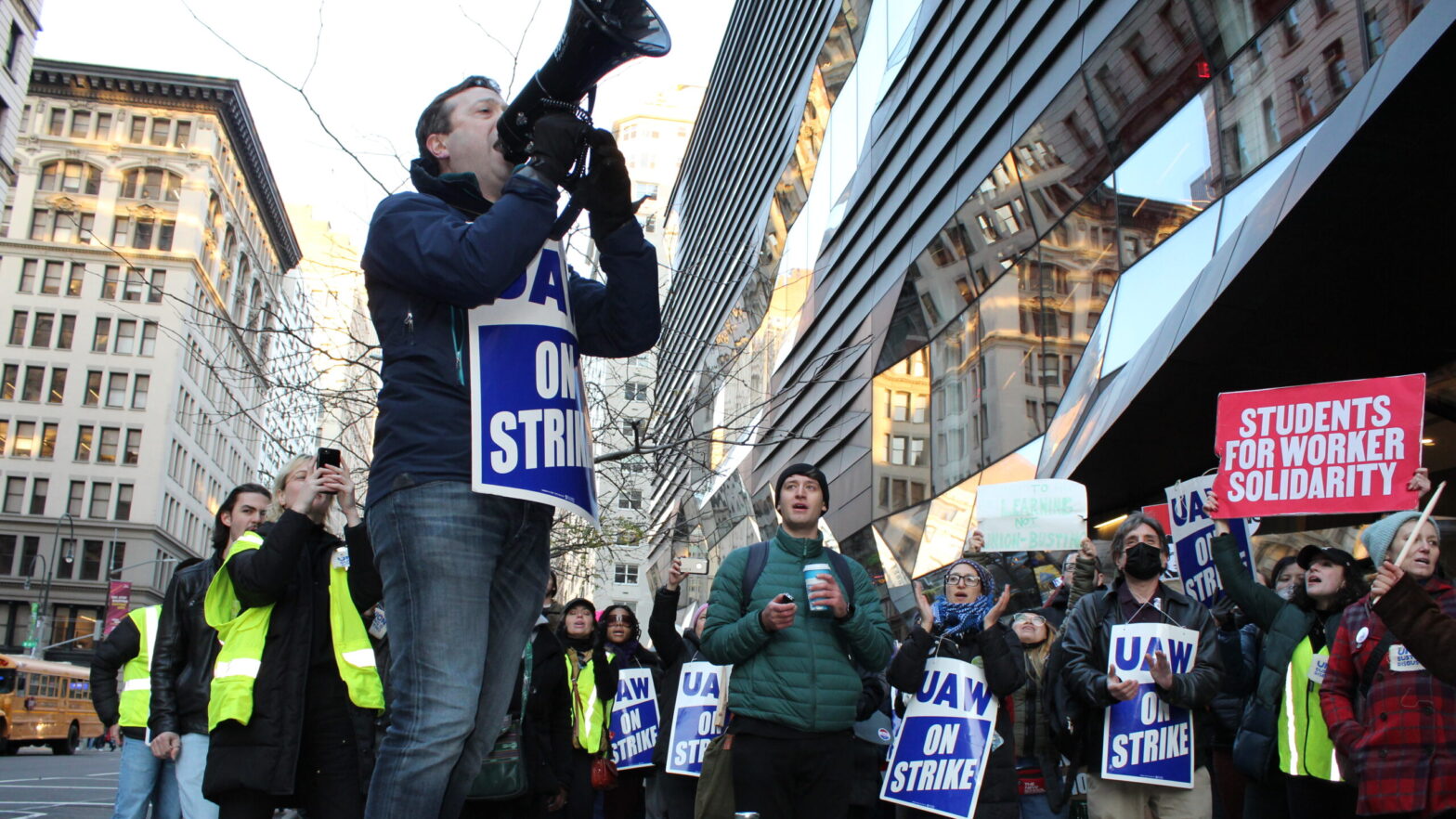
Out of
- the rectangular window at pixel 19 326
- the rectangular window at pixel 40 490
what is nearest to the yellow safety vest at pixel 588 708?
the rectangular window at pixel 40 490

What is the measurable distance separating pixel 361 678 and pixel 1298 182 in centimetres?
761

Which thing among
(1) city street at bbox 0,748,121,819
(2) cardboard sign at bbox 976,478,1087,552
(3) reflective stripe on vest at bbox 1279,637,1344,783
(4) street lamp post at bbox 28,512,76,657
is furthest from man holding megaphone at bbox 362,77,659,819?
(4) street lamp post at bbox 28,512,76,657

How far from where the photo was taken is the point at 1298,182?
9344 mm

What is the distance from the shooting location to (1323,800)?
20.9 ft

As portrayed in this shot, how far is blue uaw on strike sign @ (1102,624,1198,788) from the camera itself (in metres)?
6.06

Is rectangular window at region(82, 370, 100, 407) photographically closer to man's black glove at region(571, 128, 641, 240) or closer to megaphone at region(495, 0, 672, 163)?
man's black glove at region(571, 128, 641, 240)

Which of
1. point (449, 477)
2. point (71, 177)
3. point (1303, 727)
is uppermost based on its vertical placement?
point (71, 177)

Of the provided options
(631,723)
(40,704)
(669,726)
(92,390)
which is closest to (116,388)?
(92,390)

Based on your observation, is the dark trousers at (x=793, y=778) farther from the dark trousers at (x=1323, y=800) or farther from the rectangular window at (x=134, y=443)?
the rectangular window at (x=134, y=443)

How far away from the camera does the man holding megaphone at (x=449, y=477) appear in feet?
9.12

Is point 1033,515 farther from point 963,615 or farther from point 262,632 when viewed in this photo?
point 262,632

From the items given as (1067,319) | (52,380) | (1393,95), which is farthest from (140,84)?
(1393,95)

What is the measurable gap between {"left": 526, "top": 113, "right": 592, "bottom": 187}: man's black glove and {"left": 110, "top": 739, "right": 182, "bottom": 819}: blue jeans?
4379 mm

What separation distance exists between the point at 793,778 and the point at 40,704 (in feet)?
119
